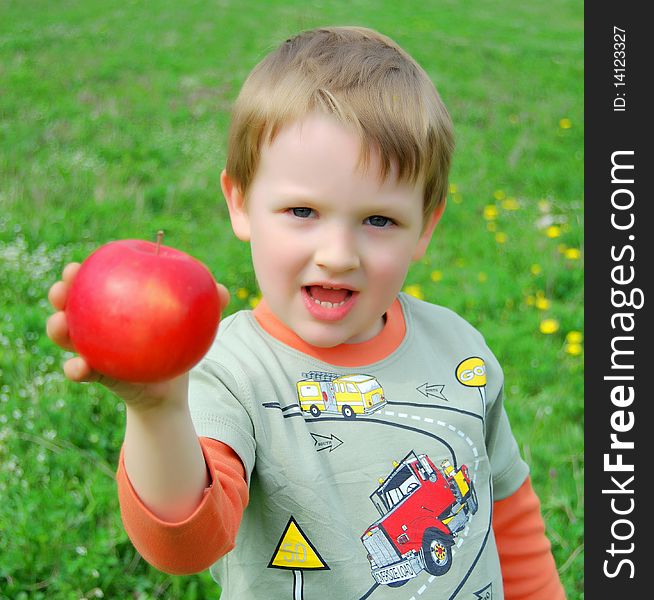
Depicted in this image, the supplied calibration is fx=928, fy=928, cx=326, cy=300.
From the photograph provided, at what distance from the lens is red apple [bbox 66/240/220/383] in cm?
125

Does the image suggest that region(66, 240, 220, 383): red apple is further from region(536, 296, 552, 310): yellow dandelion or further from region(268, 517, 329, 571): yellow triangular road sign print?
region(536, 296, 552, 310): yellow dandelion

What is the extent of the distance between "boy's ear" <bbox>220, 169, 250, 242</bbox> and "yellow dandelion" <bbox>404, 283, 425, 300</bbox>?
229 centimetres

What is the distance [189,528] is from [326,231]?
60 cm

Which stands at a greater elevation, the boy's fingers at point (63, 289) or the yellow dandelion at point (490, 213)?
the boy's fingers at point (63, 289)

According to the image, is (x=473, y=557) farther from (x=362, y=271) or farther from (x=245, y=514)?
(x=362, y=271)

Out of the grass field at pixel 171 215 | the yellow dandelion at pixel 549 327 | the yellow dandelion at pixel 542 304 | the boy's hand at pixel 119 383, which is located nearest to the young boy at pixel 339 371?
the boy's hand at pixel 119 383

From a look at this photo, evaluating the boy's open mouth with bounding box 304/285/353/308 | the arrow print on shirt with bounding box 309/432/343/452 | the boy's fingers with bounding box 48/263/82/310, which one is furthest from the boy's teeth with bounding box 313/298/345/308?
the boy's fingers with bounding box 48/263/82/310

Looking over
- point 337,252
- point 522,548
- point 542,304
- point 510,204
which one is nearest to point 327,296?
point 337,252

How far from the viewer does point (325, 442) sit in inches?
69.6

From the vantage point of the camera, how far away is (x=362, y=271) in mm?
1747

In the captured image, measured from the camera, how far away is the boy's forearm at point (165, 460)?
132 centimetres

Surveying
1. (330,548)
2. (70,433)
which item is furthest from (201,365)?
(70,433)

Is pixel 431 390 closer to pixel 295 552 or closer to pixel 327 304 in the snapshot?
pixel 327 304

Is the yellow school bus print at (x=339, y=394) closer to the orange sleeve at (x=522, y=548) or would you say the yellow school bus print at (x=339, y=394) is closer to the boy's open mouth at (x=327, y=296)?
the boy's open mouth at (x=327, y=296)
